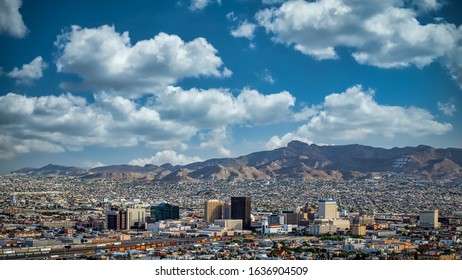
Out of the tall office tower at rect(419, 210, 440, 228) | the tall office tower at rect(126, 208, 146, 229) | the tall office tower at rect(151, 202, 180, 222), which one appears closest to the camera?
the tall office tower at rect(419, 210, 440, 228)

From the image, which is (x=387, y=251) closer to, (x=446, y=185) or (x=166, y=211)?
(x=166, y=211)

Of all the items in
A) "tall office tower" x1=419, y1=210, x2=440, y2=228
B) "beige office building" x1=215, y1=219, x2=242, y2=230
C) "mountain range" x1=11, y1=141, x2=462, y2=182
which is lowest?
"beige office building" x1=215, y1=219, x2=242, y2=230

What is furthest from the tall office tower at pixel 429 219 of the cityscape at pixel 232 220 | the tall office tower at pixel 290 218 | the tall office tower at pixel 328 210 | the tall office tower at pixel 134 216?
the tall office tower at pixel 134 216

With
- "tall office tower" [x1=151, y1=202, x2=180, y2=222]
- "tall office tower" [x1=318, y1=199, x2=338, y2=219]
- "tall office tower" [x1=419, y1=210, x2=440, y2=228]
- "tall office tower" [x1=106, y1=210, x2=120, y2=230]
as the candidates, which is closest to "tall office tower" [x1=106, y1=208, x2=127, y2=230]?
"tall office tower" [x1=106, y1=210, x2=120, y2=230]

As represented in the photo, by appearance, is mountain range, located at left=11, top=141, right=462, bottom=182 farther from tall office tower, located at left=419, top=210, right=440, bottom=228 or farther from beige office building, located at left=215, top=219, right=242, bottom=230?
beige office building, located at left=215, top=219, right=242, bottom=230
